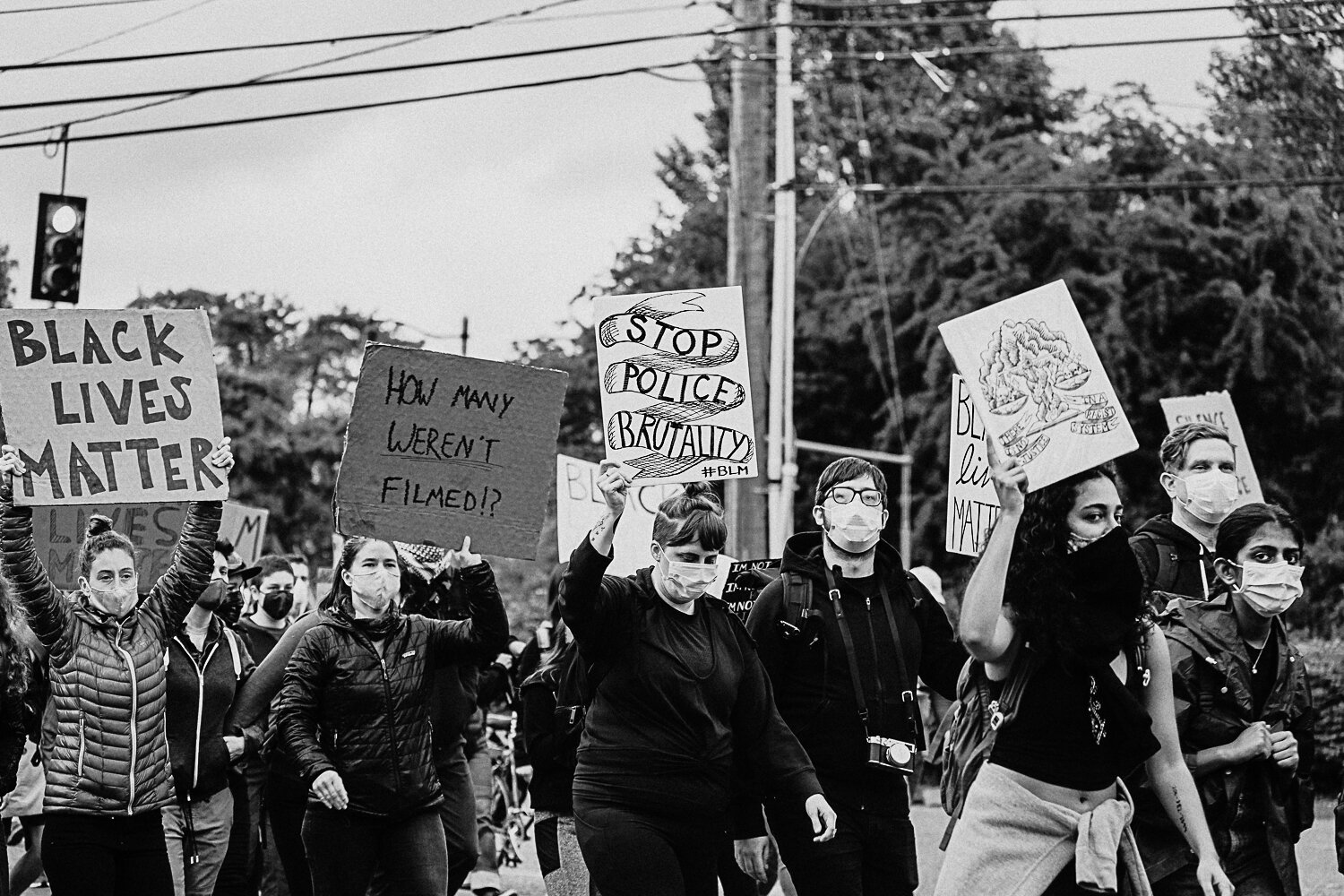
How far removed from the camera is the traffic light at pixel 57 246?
650 inches

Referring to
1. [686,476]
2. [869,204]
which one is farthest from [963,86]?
[686,476]

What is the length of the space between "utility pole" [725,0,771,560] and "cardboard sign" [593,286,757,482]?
788 centimetres

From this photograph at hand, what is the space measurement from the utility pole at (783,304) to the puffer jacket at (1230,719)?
528 inches

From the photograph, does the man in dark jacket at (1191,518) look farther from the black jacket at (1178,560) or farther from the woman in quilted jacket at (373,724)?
the woman in quilted jacket at (373,724)

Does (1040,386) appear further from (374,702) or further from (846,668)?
(374,702)

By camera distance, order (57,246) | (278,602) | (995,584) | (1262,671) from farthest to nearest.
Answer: (57,246), (278,602), (1262,671), (995,584)

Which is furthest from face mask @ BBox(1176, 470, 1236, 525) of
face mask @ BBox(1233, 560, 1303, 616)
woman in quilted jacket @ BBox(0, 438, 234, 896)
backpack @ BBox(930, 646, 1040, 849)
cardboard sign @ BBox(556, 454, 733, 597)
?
woman in quilted jacket @ BBox(0, 438, 234, 896)

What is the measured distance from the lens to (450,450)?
7.48m

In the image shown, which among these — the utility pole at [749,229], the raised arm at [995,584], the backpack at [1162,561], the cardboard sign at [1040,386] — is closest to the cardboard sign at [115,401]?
the cardboard sign at [1040,386]

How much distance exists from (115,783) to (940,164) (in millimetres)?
27455

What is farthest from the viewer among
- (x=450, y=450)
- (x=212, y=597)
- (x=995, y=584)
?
(x=212, y=597)

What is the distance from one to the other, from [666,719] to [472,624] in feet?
5.02

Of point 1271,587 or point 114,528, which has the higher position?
point 114,528

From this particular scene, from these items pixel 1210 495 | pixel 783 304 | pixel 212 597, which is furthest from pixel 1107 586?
pixel 783 304
